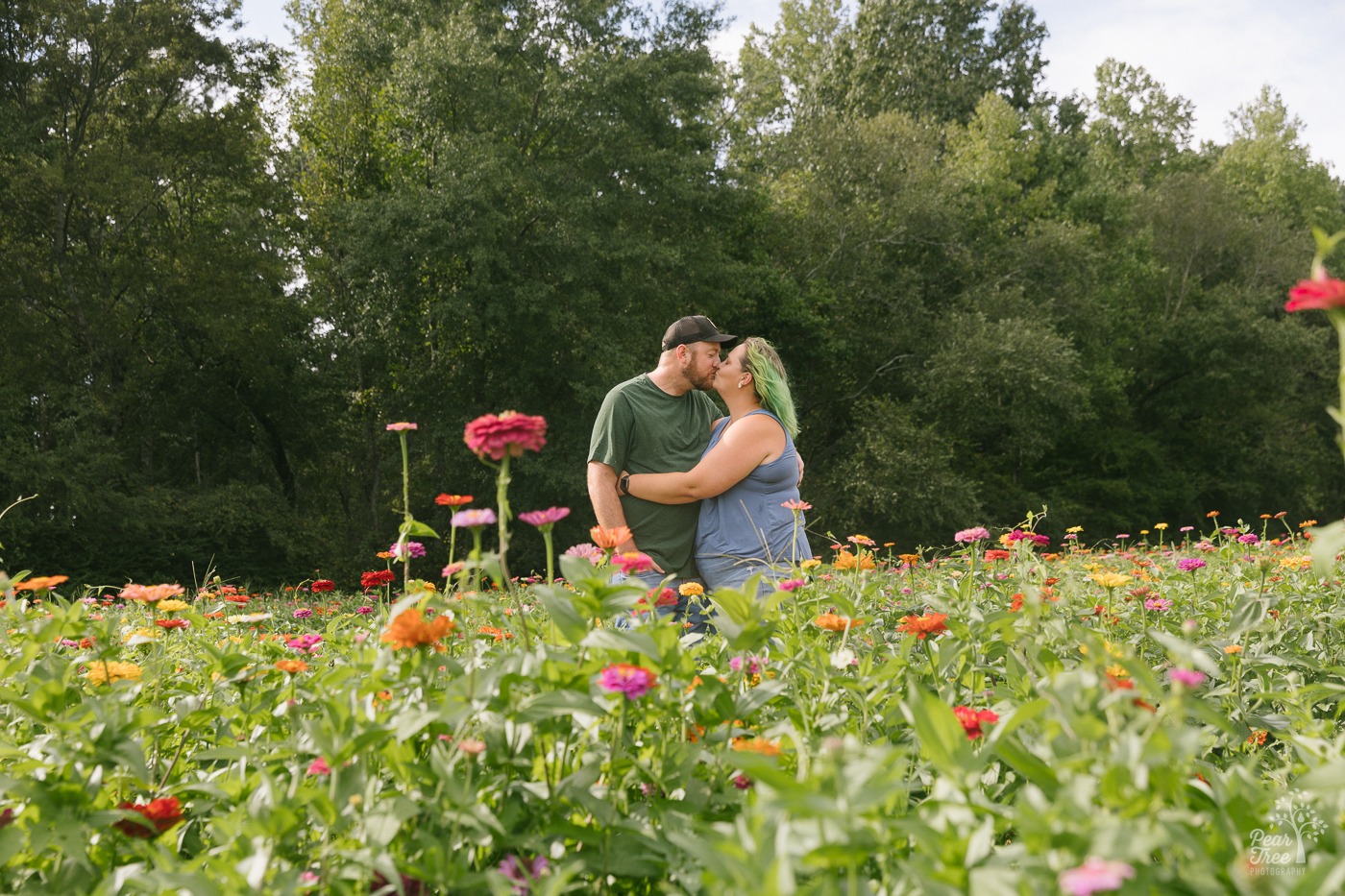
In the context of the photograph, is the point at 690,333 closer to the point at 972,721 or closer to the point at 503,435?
the point at 503,435

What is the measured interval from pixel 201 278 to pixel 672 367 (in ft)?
43.8

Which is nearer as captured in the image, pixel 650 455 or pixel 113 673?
pixel 113 673

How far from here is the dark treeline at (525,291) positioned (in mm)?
13812

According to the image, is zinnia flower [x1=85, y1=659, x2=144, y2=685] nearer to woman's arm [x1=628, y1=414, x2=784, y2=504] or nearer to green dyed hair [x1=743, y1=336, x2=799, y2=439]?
woman's arm [x1=628, y1=414, x2=784, y2=504]

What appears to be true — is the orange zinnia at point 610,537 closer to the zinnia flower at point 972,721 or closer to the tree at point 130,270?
the zinnia flower at point 972,721

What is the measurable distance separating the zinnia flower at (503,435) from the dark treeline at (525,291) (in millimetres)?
9699

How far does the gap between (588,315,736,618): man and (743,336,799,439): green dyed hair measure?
0.44 feet

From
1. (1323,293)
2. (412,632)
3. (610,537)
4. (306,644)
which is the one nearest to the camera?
(1323,293)

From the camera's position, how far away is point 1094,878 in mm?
705

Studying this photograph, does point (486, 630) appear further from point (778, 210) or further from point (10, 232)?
point (778, 210)

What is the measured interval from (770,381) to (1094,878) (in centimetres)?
250

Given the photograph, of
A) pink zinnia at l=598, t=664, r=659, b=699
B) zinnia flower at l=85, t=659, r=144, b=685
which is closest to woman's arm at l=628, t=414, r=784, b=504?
zinnia flower at l=85, t=659, r=144, b=685

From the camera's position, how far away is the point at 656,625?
1.41 meters

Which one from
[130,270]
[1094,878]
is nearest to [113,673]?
[1094,878]
